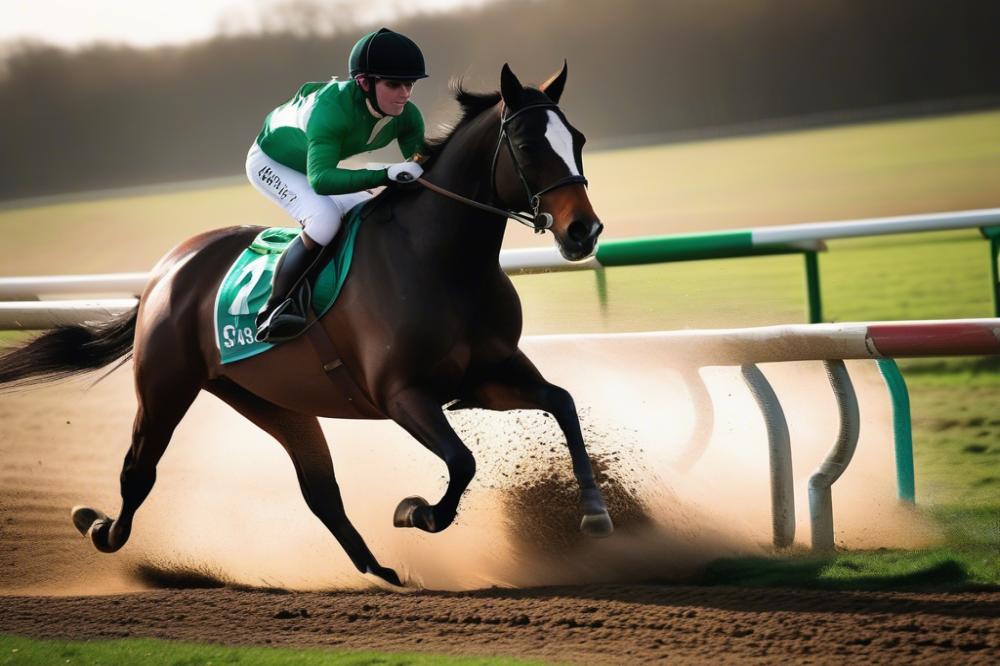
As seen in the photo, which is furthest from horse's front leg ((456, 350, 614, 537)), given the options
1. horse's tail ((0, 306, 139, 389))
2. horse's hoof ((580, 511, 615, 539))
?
horse's tail ((0, 306, 139, 389))

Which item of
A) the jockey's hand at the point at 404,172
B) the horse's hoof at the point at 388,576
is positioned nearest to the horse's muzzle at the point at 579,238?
the jockey's hand at the point at 404,172

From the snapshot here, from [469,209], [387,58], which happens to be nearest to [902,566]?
[469,209]

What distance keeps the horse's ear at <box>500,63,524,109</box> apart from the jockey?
1.03 feet

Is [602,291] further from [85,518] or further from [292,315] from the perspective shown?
[85,518]

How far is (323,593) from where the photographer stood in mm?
4109

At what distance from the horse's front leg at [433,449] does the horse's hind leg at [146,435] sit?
3.42ft

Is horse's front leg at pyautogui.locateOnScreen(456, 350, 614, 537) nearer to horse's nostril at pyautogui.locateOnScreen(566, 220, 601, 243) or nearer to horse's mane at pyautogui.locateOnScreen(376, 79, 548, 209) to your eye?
horse's nostril at pyautogui.locateOnScreen(566, 220, 601, 243)

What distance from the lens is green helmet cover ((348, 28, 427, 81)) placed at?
3512 mm

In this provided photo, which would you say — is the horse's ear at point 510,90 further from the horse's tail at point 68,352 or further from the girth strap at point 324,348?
the horse's tail at point 68,352

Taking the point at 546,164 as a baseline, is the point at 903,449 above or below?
below

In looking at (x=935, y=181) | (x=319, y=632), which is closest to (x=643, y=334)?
(x=319, y=632)

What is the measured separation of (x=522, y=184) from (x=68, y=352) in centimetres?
220

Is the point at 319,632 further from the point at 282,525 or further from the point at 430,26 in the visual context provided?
the point at 430,26

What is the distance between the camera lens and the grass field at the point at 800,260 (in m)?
3.78
